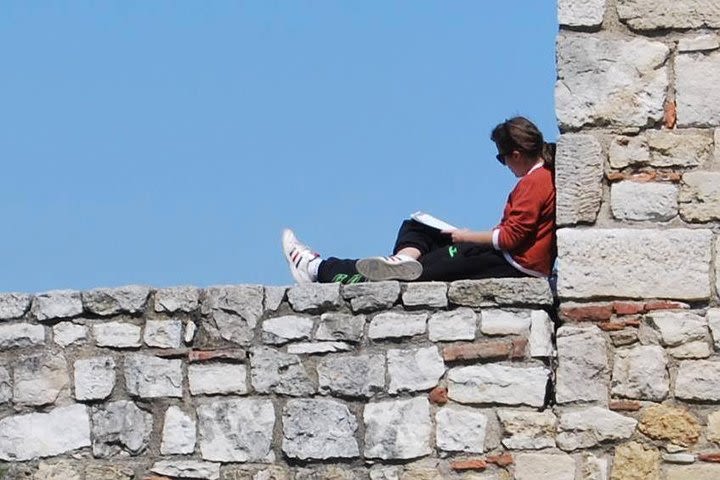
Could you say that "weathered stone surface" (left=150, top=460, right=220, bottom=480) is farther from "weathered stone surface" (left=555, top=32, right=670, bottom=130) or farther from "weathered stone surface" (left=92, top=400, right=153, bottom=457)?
"weathered stone surface" (left=555, top=32, right=670, bottom=130)

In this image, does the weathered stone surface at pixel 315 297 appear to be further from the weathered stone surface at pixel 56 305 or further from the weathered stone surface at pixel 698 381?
the weathered stone surface at pixel 698 381

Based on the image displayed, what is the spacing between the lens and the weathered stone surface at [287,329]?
7.44 m

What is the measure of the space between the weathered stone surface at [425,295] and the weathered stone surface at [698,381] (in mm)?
966

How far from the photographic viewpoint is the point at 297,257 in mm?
8023

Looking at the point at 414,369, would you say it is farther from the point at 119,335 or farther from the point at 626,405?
the point at 119,335

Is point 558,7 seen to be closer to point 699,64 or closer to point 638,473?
point 699,64

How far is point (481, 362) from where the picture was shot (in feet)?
23.9

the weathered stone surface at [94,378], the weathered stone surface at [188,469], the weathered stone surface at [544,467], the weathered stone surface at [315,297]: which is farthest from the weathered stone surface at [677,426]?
the weathered stone surface at [94,378]

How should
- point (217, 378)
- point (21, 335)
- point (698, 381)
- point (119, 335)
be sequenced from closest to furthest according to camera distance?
point (698, 381)
point (217, 378)
point (119, 335)
point (21, 335)

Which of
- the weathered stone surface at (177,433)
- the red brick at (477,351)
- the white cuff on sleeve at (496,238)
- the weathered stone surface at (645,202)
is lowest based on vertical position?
the weathered stone surface at (177,433)

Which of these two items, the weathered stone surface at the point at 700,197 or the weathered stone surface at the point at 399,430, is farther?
the weathered stone surface at the point at 399,430

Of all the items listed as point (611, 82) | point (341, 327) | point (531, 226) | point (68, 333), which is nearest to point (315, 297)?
point (341, 327)

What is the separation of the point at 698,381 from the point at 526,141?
1.23m

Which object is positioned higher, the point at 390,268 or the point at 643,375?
the point at 390,268
